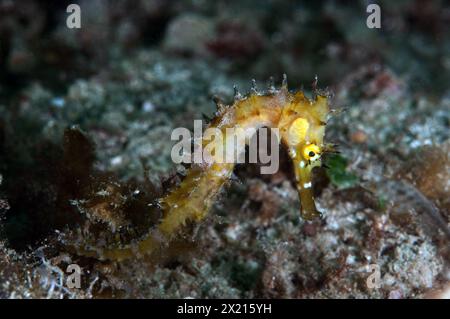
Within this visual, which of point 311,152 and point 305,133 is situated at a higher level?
point 305,133

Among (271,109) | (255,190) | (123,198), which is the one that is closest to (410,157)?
(255,190)

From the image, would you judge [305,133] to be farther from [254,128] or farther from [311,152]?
[254,128]

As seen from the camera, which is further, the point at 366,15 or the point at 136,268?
the point at 366,15

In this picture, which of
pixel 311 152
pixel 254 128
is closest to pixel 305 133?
pixel 311 152

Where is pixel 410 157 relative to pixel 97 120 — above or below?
below

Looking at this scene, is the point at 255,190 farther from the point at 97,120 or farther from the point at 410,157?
the point at 97,120

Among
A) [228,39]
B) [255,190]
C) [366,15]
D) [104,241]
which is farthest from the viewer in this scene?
[366,15]

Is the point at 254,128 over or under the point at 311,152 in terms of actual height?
over
